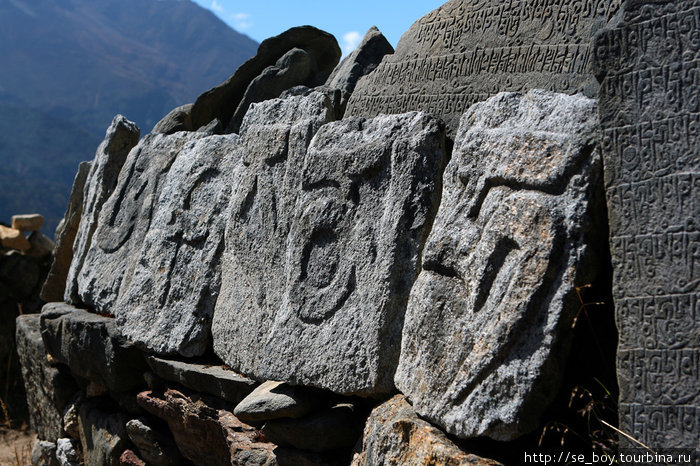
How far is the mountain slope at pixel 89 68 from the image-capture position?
36.5m

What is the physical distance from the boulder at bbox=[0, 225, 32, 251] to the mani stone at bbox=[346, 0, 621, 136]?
4.15 m

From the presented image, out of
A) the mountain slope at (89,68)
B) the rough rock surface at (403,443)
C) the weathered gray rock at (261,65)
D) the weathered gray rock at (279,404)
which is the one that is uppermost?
the mountain slope at (89,68)

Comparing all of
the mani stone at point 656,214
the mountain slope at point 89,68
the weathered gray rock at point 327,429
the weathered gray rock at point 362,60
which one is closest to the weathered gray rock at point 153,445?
the weathered gray rock at point 327,429

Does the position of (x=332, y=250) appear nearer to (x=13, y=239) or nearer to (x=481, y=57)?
(x=481, y=57)

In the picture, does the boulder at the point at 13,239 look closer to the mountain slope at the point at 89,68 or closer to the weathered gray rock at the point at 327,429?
the weathered gray rock at the point at 327,429

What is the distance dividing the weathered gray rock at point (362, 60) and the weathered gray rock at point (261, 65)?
746 millimetres

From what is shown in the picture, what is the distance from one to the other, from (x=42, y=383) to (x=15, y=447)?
80 centimetres

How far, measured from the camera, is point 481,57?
8.45 ft

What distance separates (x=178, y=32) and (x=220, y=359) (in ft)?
171

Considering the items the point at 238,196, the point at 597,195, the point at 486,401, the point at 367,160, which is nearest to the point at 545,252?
the point at 597,195

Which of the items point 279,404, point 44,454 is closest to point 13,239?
point 44,454

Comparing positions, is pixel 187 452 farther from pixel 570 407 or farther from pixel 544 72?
pixel 544 72

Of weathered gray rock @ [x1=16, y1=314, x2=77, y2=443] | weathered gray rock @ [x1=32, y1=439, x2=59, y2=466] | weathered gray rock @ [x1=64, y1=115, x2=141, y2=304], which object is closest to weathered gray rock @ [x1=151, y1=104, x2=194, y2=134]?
weathered gray rock @ [x1=64, y1=115, x2=141, y2=304]

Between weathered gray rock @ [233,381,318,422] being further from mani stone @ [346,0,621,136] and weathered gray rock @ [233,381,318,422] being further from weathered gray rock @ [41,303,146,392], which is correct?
weathered gray rock @ [41,303,146,392]
